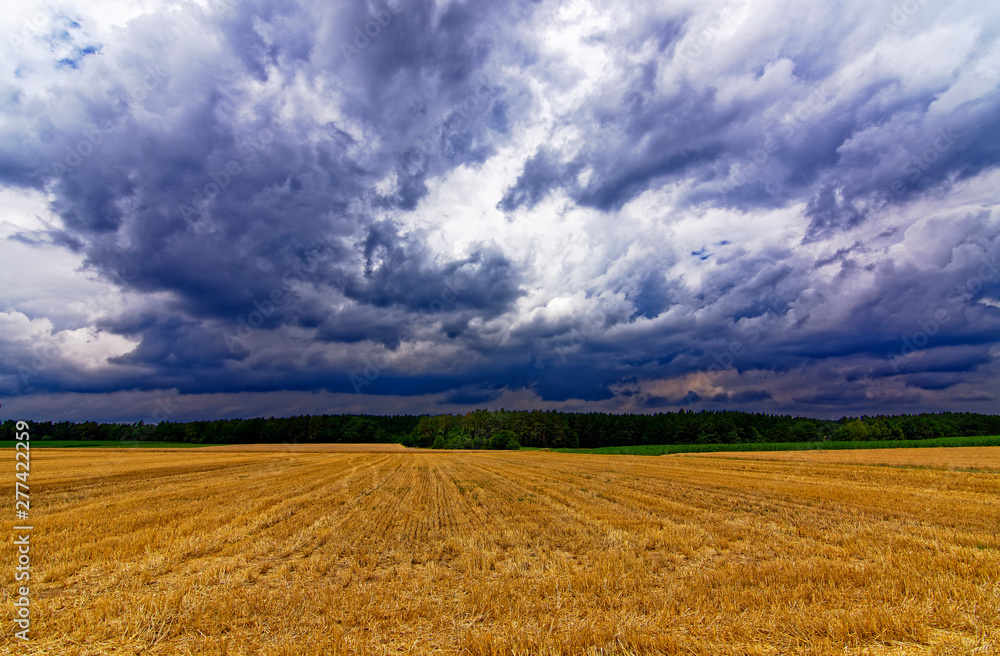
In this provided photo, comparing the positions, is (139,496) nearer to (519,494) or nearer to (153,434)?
(519,494)

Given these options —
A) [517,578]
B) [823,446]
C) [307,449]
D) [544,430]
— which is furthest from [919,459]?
[307,449]

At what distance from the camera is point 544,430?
136875 mm

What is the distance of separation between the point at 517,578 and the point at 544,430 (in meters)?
132

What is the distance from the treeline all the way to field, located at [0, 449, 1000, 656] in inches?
4391

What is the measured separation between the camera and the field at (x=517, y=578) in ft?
18.3

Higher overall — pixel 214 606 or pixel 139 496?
pixel 214 606

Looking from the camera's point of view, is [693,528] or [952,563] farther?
[693,528]

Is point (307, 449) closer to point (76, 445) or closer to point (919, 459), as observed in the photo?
point (76, 445)

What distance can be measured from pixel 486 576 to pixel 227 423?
177665 mm

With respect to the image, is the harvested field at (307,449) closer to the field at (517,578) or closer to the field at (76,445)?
the field at (76,445)

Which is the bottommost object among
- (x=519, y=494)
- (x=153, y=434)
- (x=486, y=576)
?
(x=153, y=434)

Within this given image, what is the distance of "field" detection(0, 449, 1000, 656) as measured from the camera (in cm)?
558

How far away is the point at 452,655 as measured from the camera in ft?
17.1

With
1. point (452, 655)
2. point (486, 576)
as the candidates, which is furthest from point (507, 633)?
point (486, 576)
